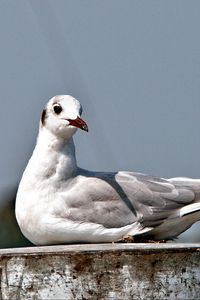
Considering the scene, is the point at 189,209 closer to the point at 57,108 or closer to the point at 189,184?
the point at 189,184

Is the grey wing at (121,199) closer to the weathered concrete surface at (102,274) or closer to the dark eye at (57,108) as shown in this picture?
the dark eye at (57,108)

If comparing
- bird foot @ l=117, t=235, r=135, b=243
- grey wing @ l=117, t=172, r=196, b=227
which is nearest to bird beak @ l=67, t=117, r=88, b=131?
grey wing @ l=117, t=172, r=196, b=227

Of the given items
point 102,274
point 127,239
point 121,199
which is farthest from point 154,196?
point 102,274

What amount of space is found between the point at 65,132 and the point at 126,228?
3.35 ft

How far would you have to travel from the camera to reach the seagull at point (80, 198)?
364 inches

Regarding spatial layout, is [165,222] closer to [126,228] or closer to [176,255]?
[126,228]

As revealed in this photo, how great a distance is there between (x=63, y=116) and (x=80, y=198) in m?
0.74

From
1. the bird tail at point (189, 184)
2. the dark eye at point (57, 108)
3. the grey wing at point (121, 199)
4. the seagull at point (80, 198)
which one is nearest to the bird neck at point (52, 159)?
the seagull at point (80, 198)

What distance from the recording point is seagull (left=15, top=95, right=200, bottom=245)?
923 cm

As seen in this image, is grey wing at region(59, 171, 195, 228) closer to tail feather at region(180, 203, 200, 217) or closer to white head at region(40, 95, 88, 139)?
tail feather at region(180, 203, 200, 217)

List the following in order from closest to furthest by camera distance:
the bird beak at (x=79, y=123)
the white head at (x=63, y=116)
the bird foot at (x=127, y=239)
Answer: the bird beak at (x=79, y=123) → the bird foot at (x=127, y=239) → the white head at (x=63, y=116)

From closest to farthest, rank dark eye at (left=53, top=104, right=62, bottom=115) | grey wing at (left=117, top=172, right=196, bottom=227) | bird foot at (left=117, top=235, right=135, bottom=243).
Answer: bird foot at (left=117, top=235, right=135, bottom=243) < dark eye at (left=53, top=104, right=62, bottom=115) < grey wing at (left=117, top=172, right=196, bottom=227)

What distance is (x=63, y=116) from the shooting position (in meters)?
9.44

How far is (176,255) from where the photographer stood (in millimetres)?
7777
